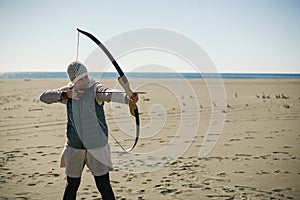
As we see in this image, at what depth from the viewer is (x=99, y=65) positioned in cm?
394

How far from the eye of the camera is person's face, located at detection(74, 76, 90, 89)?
346cm

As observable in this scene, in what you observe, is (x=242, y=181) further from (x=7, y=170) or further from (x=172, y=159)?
(x=7, y=170)

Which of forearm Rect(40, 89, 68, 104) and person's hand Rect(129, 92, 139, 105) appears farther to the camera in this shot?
forearm Rect(40, 89, 68, 104)

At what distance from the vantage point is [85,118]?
3461 millimetres

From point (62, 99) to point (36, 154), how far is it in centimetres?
416

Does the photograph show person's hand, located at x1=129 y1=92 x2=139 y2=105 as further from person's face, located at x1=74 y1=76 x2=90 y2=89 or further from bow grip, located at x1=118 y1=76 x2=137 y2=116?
person's face, located at x1=74 y1=76 x2=90 y2=89

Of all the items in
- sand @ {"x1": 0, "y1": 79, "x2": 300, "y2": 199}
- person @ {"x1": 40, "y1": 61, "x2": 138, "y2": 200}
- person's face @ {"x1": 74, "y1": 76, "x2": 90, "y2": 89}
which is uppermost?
person's face @ {"x1": 74, "y1": 76, "x2": 90, "y2": 89}

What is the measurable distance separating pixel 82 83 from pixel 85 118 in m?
0.37

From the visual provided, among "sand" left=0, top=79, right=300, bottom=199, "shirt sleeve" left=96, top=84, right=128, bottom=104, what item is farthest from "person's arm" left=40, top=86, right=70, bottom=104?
"sand" left=0, top=79, right=300, bottom=199

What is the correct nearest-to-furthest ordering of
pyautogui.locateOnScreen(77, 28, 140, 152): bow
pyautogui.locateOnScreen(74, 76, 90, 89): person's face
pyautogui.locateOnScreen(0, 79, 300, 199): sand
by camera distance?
pyautogui.locateOnScreen(74, 76, 90, 89): person's face → pyautogui.locateOnScreen(77, 28, 140, 152): bow → pyautogui.locateOnScreen(0, 79, 300, 199): sand

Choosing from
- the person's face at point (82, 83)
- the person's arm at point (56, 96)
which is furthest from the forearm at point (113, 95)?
the person's arm at point (56, 96)

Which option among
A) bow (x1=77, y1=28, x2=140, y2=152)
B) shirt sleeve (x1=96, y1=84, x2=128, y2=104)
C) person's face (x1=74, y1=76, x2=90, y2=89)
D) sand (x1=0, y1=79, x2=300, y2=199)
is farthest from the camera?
sand (x1=0, y1=79, x2=300, y2=199)

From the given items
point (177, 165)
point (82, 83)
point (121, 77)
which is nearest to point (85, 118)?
point (82, 83)

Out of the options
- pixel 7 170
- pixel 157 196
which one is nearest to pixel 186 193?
pixel 157 196
